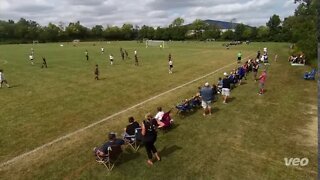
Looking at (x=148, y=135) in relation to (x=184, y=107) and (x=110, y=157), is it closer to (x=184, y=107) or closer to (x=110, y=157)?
(x=110, y=157)

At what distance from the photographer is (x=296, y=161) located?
37.0 feet

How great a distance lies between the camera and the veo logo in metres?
11.1

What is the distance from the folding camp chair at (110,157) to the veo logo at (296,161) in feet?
20.8

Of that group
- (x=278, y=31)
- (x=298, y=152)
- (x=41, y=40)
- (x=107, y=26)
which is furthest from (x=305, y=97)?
(x=107, y=26)

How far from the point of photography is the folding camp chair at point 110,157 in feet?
35.7

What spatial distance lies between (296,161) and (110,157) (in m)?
7.06

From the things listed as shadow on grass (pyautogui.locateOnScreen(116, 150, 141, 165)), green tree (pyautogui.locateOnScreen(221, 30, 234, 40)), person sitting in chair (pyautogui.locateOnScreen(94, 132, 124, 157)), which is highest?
green tree (pyautogui.locateOnScreen(221, 30, 234, 40))

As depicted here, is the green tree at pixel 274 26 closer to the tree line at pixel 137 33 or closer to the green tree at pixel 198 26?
the tree line at pixel 137 33

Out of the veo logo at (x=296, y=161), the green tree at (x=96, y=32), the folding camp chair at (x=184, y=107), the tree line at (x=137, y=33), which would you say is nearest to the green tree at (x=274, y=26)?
the tree line at (x=137, y=33)

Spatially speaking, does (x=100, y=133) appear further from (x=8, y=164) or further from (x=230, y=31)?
(x=230, y=31)

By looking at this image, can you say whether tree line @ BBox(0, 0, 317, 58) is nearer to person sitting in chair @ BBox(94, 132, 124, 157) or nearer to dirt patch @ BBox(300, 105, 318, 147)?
dirt patch @ BBox(300, 105, 318, 147)

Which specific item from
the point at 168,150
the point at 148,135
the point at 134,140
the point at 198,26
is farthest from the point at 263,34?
the point at 148,135

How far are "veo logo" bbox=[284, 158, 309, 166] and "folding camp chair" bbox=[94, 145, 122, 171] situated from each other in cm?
635

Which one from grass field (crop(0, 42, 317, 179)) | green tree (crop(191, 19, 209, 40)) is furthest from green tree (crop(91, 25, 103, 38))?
grass field (crop(0, 42, 317, 179))
